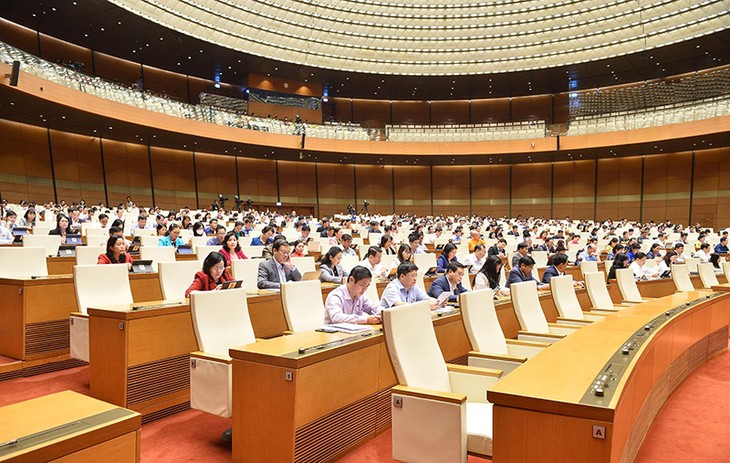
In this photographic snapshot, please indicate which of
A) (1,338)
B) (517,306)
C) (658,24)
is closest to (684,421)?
(517,306)

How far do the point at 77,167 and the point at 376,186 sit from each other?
14011mm

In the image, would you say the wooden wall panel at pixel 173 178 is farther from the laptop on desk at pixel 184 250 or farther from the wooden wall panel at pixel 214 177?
the laptop on desk at pixel 184 250

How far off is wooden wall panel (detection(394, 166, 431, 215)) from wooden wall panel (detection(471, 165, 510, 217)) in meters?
2.47

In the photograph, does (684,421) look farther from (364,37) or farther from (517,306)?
(364,37)

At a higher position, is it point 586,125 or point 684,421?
point 586,125

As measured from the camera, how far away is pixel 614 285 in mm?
7578

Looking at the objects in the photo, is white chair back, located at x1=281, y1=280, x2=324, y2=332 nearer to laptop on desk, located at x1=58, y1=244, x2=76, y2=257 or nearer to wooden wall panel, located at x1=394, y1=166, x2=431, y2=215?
laptop on desk, located at x1=58, y1=244, x2=76, y2=257

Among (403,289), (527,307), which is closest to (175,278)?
(403,289)

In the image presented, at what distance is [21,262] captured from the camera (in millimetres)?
5031

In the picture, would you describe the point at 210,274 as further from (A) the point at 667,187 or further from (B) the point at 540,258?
(A) the point at 667,187

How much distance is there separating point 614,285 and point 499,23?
631 inches

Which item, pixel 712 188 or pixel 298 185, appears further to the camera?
pixel 298 185

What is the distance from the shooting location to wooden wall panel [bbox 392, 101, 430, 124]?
28.0 metres

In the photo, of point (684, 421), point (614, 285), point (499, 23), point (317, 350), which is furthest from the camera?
point (499, 23)
